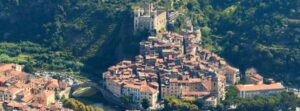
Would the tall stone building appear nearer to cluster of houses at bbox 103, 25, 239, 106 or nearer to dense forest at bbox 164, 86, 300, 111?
cluster of houses at bbox 103, 25, 239, 106

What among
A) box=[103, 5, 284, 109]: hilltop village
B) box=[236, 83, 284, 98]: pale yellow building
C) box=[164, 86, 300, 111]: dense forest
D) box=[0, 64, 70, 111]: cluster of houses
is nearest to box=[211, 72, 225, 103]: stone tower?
box=[103, 5, 284, 109]: hilltop village

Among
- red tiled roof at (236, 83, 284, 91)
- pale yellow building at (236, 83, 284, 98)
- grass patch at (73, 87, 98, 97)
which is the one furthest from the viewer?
grass patch at (73, 87, 98, 97)

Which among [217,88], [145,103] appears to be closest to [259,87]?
[217,88]

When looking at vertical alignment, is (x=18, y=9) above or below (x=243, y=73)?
above

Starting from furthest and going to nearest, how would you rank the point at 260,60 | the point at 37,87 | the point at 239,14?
1. the point at 239,14
2. the point at 260,60
3. the point at 37,87

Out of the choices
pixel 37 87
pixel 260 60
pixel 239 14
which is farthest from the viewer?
pixel 239 14

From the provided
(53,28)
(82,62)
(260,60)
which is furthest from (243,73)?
(53,28)

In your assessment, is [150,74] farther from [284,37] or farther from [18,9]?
[18,9]
